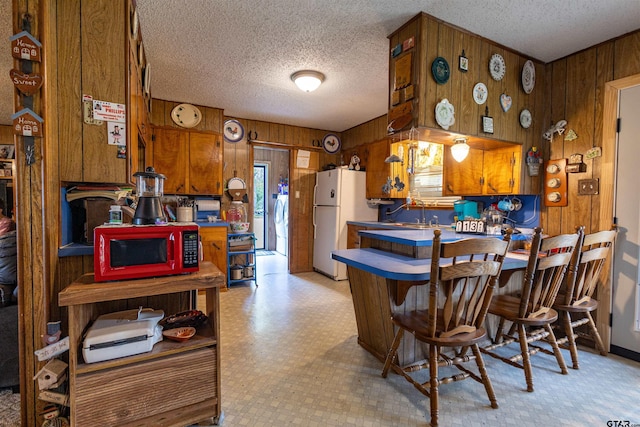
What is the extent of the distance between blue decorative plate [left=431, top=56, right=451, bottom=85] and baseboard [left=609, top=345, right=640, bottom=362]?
2442 mm

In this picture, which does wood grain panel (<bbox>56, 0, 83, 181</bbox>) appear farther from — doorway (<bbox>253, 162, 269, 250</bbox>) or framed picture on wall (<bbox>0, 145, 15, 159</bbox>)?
doorway (<bbox>253, 162, 269, 250</bbox>)

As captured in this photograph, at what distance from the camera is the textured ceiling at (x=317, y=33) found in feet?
6.62

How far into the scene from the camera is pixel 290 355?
7.68 feet

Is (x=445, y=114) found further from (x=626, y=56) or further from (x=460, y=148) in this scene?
(x=626, y=56)

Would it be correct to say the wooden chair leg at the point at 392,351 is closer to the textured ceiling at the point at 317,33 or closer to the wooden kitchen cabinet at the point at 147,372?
the wooden kitchen cabinet at the point at 147,372

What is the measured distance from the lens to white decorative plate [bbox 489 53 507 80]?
251 centimetres

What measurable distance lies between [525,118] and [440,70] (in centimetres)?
110

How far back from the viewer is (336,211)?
456cm

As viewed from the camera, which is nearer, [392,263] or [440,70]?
[392,263]

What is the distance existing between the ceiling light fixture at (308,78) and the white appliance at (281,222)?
3.84 m

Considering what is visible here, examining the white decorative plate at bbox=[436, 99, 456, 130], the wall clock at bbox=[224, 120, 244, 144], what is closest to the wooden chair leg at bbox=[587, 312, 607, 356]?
the white decorative plate at bbox=[436, 99, 456, 130]

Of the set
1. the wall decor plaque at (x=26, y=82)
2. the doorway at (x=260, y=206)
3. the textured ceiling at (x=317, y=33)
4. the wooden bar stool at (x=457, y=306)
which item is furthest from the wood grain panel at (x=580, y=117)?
the doorway at (x=260, y=206)

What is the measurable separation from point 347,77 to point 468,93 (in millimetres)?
1213

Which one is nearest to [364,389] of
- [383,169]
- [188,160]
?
[383,169]
